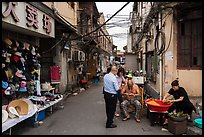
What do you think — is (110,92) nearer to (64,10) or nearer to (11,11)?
(11,11)

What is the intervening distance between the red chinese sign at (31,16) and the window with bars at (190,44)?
531 cm

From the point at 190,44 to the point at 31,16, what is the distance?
5979 millimetres

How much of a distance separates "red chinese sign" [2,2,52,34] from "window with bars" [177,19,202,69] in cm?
531

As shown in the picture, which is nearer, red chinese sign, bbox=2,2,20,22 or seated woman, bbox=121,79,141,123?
red chinese sign, bbox=2,2,20,22

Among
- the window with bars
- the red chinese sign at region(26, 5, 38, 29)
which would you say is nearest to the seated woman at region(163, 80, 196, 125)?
the window with bars

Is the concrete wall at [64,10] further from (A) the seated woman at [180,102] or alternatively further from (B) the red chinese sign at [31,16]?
(A) the seated woman at [180,102]

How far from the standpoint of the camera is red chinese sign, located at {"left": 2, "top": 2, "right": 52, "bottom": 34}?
6504mm

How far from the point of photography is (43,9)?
955cm

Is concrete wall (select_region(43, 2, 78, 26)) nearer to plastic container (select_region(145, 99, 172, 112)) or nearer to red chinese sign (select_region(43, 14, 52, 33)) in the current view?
red chinese sign (select_region(43, 14, 52, 33))

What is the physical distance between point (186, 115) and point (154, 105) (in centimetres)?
97

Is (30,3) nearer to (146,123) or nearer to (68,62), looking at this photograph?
(146,123)

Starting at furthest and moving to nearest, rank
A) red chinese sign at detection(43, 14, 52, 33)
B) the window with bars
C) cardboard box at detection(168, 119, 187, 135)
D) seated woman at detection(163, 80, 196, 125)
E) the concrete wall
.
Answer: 1. the concrete wall
2. red chinese sign at detection(43, 14, 52, 33)
3. the window with bars
4. seated woman at detection(163, 80, 196, 125)
5. cardboard box at detection(168, 119, 187, 135)

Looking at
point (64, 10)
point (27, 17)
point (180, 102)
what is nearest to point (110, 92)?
point (180, 102)

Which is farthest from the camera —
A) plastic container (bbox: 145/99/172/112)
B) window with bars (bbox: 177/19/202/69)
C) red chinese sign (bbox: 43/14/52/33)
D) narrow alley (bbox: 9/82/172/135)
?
red chinese sign (bbox: 43/14/52/33)
